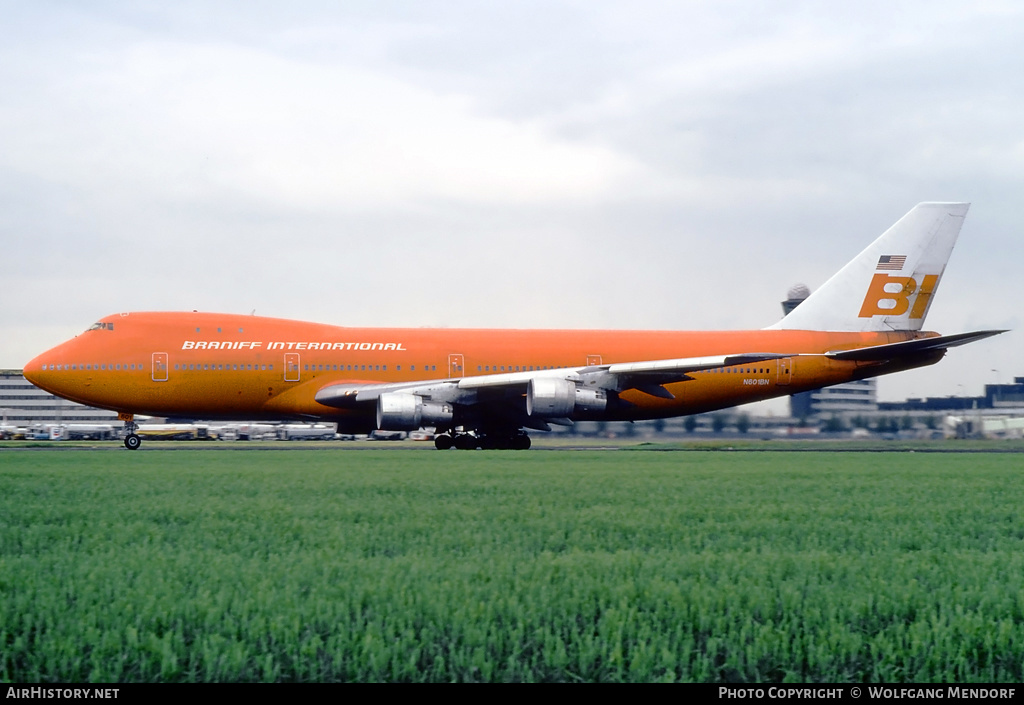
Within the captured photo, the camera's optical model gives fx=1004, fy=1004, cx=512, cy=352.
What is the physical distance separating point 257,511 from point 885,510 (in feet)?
17.3

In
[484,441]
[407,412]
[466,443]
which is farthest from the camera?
[484,441]

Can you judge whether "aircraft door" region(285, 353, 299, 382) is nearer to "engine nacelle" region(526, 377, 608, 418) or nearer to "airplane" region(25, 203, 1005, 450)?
"airplane" region(25, 203, 1005, 450)

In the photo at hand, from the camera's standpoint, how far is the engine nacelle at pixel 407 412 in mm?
29656

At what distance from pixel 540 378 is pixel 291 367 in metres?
8.23

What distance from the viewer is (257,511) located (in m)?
8.17

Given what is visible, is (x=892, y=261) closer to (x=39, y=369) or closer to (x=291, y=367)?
(x=291, y=367)

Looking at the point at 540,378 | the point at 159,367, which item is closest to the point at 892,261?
the point at 540,378

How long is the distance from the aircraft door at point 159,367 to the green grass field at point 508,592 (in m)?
24.2

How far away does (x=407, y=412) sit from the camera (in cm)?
2975

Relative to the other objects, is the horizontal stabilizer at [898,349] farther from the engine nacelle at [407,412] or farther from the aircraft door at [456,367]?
the engine nacelle at [407,412]

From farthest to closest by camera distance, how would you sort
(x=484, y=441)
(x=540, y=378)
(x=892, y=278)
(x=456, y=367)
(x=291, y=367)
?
(x=892, y=278), (x=456, y=367), (x=484, y=441), (x=291, y=367), (x=540, y=378)

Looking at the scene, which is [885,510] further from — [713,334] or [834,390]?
[834,390]

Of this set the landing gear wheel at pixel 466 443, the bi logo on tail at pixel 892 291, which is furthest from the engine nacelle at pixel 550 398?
the bi logo on tail at pixel 892 291

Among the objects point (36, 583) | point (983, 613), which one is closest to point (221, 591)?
point (36, 583)
